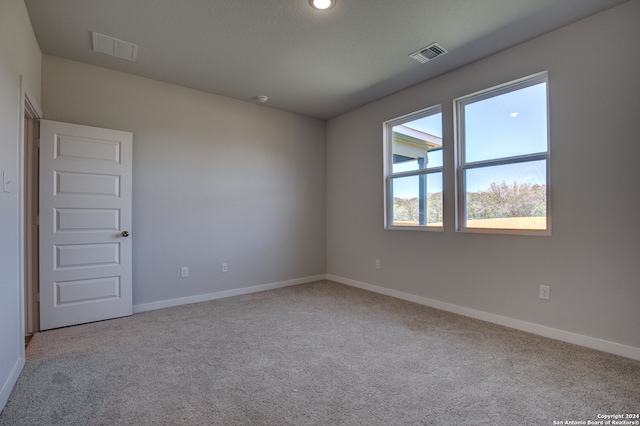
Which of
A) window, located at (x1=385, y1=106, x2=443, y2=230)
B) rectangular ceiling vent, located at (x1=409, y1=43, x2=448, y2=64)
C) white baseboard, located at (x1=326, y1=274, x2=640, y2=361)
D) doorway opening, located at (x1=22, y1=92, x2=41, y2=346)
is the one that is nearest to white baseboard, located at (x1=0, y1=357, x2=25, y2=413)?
doorway opening, located at (x1=22, y1=92, x2=41, y2=346)

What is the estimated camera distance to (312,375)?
211 centimetres

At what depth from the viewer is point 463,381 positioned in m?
2.02

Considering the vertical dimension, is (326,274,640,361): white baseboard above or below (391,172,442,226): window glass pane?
below

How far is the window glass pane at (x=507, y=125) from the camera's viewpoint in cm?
284

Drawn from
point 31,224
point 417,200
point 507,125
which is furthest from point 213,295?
point 507,125

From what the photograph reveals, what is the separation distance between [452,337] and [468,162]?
72.4 inches

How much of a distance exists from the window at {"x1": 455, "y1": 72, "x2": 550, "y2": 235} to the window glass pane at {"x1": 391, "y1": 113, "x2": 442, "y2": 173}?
294 millimetres

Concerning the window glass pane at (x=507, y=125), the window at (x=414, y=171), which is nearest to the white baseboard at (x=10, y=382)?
the window at (x=414, y=171)

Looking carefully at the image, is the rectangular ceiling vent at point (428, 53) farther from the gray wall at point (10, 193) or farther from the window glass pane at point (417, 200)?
the gray wall at point (10, 193)

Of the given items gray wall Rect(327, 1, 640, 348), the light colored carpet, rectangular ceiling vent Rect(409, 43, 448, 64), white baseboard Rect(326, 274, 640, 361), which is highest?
rectangular ceiling vent Rect(409, 43, 448, 64)

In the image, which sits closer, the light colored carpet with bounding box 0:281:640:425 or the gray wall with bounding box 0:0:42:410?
the light colored carpet with bounding box 0:281:640:425

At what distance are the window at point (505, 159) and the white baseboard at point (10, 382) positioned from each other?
3.89 m

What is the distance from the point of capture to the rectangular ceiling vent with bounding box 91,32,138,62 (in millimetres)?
2788

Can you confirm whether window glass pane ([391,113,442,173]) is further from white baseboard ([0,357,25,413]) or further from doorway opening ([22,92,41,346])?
white baseboard ([0,357,25,413])
